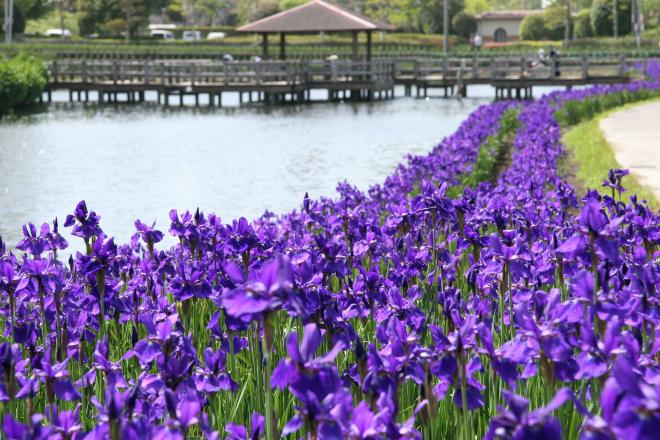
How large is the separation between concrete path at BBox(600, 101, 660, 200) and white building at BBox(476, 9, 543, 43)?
72200mm

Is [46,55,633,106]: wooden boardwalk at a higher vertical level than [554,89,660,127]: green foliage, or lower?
higher

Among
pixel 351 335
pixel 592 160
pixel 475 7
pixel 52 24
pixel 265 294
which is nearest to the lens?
pixel 265 294

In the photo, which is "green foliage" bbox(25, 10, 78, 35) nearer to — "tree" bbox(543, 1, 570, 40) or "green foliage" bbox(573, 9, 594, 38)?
"tree" bbox(543, 1, 570, 40)

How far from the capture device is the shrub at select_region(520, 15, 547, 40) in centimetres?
8850

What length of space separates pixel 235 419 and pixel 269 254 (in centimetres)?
138

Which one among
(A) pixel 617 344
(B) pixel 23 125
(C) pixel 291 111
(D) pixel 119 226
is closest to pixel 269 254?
(A) pixel 617 344

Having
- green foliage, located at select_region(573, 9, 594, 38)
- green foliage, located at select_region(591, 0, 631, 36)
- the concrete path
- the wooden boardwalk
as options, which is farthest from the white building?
the concrete path

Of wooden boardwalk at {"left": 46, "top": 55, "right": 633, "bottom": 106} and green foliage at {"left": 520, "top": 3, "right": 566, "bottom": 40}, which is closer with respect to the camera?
wooden boardwalk at {"left": 46, "top": 55, "right": 633, "bottom": 106}

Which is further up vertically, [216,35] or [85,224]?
[216,35]

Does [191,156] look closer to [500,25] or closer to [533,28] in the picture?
[533,28]

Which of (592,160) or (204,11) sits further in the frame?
(204,11)

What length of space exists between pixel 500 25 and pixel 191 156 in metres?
77.4

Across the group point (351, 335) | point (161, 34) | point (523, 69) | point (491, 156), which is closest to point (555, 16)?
point (161, 34)

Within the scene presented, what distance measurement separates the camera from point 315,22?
43156mm
